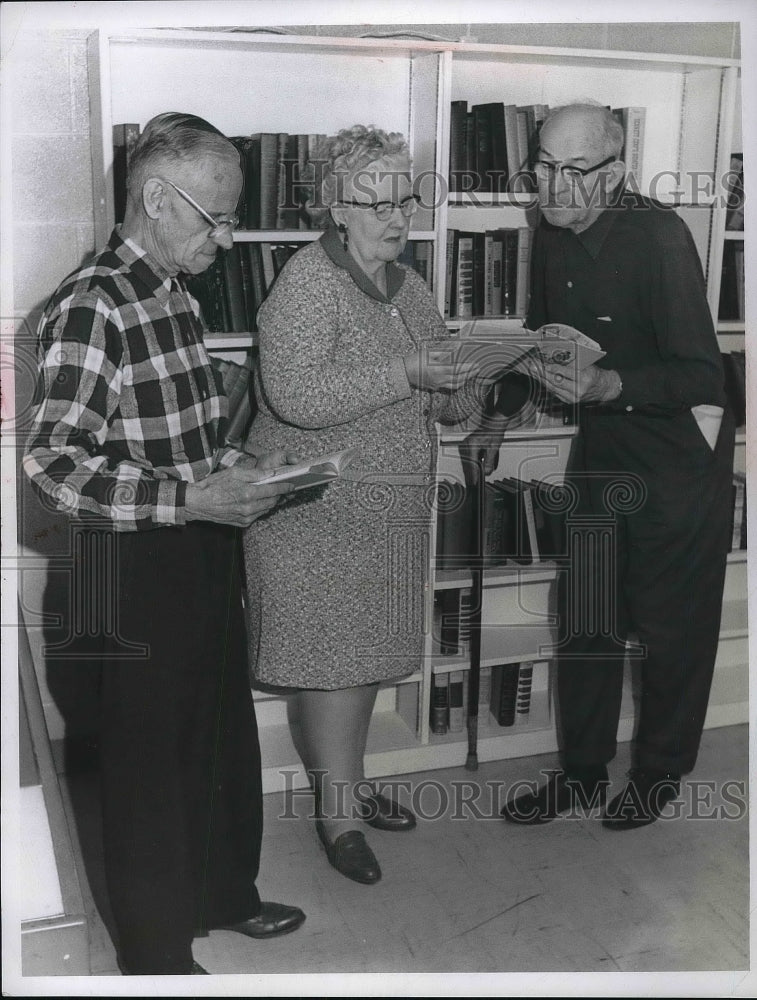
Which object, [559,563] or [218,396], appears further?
[559,563]

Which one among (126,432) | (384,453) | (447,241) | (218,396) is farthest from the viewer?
(447,241)

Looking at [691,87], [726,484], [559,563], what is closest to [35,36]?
[691,87]

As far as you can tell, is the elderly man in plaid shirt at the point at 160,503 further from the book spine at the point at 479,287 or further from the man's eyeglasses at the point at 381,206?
the book spine at the point at 479,287

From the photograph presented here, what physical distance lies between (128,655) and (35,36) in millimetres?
1210

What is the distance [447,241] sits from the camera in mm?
2305

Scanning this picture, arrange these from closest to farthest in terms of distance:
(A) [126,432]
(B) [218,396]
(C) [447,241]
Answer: (A) [126,432]
(B) [218,396]
(C) [447,241]

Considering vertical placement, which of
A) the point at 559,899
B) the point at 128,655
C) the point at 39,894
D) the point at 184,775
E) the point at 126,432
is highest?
the point at 126,432

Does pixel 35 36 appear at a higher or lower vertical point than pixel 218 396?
higher

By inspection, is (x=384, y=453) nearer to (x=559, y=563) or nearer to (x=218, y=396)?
(x=218, y=396)

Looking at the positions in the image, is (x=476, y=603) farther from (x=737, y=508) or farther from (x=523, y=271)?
(x=523, y=271)

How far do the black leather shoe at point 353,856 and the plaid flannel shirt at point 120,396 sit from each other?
0.93 meters

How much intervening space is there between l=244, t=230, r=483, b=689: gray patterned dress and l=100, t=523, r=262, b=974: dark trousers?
22cm

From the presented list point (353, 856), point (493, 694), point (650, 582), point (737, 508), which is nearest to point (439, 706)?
point (493, 694)

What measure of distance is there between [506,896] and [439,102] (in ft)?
5.74
